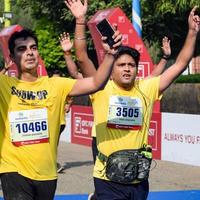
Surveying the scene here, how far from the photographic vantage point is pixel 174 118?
1380cm

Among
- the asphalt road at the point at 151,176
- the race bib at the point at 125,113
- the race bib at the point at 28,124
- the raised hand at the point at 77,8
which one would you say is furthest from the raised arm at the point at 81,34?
the asphalt road at the point at 151,176

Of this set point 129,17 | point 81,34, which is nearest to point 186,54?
point 81,34

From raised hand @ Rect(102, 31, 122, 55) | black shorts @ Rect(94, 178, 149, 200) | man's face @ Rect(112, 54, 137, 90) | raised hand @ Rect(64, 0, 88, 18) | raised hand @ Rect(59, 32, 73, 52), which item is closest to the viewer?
raised hand @ Rect(102, 31, 122, 55)

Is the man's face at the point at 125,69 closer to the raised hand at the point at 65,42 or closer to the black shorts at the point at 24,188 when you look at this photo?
the raised hand at the point at 65,42

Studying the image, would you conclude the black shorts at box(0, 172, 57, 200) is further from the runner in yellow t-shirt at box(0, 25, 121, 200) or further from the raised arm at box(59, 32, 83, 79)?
the raised arm at box(59, 32, 83, 79)

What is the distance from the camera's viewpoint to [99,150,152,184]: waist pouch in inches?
222

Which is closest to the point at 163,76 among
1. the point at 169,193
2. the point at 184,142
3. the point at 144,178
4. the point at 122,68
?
the point at 122,68

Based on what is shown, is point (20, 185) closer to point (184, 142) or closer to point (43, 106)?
point (43, 106)

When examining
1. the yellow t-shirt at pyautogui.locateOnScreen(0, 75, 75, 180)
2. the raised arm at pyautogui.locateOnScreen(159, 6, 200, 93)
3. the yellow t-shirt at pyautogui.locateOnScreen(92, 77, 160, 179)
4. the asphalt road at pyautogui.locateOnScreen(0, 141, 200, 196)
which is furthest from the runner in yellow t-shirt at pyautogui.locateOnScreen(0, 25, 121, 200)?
the asphalt road at pyautogui.locateOnScreen(0, 141, 200, 196)

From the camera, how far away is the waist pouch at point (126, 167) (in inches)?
222

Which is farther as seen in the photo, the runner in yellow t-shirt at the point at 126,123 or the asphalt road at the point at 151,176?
the asphalt road at the point at 151,176

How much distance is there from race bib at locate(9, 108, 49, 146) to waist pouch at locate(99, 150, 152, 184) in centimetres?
74

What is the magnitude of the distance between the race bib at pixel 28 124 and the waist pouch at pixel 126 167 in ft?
2.43

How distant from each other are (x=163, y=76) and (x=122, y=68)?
376mm
